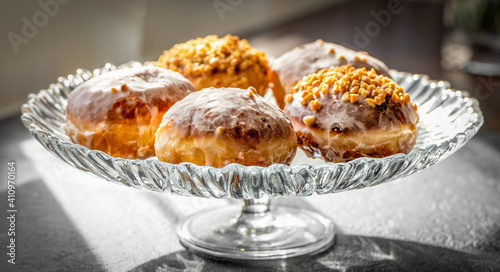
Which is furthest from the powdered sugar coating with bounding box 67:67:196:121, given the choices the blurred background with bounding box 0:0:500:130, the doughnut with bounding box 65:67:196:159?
the blurred background with bounding box 0:0:500:130

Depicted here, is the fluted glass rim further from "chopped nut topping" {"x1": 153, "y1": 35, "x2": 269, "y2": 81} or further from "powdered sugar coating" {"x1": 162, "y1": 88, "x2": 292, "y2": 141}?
"chopped nut topping" {"x1": 153, "y1": 35, "x2": 269, "y2": 81}

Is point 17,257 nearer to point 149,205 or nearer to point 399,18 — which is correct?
point 149,205

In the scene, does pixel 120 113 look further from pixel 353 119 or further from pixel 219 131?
pixel 353 119

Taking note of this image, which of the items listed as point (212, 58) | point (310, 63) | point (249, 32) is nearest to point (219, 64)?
point (212, 58)

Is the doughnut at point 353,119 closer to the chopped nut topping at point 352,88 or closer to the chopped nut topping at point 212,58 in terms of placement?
the chopped nut topping at point 352,88

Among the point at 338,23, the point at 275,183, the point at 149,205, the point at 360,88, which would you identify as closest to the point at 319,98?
the point at 360,88

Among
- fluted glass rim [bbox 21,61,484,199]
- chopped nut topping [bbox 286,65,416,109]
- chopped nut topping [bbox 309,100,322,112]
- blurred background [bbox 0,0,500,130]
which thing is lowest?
blurred background [bbox 0,0,500,130]

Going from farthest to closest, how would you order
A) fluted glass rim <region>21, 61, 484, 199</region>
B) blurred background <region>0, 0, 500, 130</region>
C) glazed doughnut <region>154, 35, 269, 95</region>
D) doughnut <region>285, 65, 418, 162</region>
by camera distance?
blurred background <region>0, 0, 500, 130</region>
glazed doughnut <region>154, 35, 269, 95</region>
doughnut <region>285, 65, 418, 162</region>
fluted glass rim <region>21, 61, 484, 199</region>
